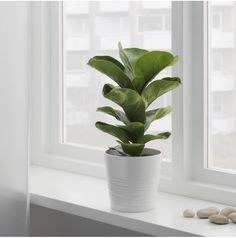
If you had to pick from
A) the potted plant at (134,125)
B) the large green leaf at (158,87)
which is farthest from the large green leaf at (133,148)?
the large green leaf at (158,87)

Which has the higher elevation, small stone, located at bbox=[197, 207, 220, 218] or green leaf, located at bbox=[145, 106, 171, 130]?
green leaf, located at bbox=[145, 106, 171, 130]

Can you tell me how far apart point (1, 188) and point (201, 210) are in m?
0.62

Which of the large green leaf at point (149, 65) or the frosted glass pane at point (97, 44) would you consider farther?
the frosted glass pane at point (97, 44)

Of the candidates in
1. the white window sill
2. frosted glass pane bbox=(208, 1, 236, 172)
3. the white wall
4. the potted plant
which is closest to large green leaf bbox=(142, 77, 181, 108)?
the potted plant

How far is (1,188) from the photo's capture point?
176 centimetres

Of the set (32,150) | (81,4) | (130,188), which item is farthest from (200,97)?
(32,150)

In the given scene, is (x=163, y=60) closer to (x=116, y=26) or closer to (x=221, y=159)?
(x=221, y=159)

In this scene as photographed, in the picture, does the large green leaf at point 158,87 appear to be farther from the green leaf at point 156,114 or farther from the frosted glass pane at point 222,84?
the frosted glass pane at point 222,84

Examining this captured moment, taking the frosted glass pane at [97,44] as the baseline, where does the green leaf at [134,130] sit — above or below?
below

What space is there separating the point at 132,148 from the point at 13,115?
0.42 metres

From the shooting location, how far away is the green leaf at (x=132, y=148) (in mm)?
1594

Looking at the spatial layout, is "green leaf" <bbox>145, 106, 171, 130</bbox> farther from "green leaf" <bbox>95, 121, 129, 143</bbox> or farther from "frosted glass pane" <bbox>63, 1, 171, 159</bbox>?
"frosted glass pane" <bbox>63, 1, 171, 159</bbox>

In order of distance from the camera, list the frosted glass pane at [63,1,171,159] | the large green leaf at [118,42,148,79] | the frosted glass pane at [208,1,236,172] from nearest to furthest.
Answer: the large green leaf at [118,42,148,79], the frosted glass pane at [208,1,236,172], the frosted glass pane at [63,1,171,159]

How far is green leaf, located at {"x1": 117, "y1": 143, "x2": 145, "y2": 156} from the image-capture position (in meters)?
1.59
